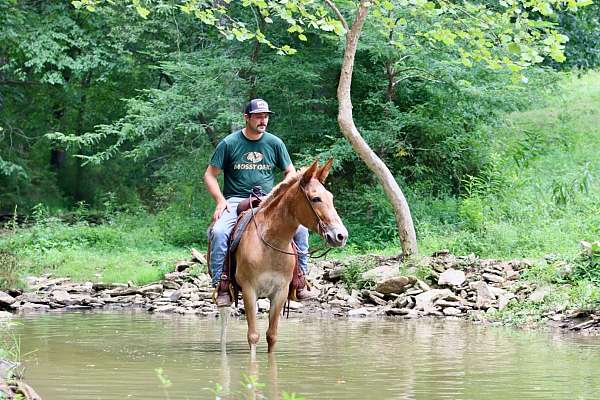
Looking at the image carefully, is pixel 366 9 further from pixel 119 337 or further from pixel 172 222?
pixel 172 222

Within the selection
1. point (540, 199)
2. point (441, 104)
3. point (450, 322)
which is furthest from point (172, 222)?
point (450, 322)

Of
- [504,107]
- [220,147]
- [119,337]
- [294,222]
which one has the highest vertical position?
[504,107]

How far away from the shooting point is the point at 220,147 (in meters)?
10.2

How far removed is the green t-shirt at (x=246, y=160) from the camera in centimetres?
1024

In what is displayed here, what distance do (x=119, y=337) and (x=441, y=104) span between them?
1187 centimetres

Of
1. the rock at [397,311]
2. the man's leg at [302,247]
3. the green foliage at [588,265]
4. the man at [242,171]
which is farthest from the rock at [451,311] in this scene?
the man's leg at [302,247]

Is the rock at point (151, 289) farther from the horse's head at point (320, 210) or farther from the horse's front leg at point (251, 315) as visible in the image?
the horse's head at point (320, 210)

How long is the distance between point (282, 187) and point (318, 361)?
66.9 inches

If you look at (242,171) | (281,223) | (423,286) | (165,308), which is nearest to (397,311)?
(423,286)

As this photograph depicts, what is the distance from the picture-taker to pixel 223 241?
10.0 m

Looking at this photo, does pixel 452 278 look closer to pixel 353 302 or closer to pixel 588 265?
pixel 353 302

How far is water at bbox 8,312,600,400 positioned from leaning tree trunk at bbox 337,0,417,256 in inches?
145

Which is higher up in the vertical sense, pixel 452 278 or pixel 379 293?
pixel 452 278

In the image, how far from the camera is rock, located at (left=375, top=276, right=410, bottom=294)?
1496 centimetres
